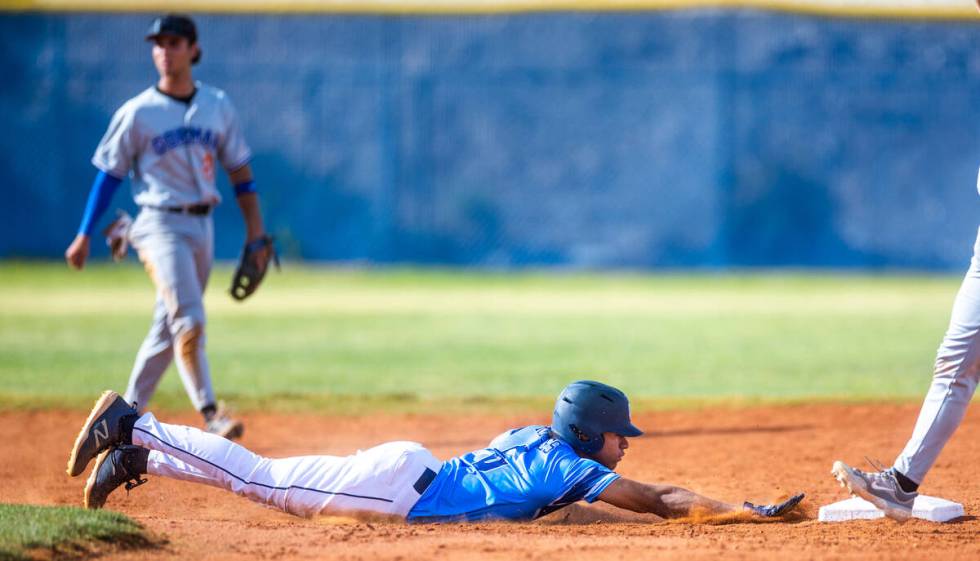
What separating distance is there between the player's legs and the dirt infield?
0.49 metres

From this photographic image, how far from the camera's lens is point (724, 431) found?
7617 millimetres

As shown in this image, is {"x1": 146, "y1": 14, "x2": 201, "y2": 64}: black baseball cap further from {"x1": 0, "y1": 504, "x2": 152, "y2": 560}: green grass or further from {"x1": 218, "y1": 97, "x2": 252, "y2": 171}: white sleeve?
{"x1": 0, "y1": 504, "x2": 152, "y2": 560}: green grass

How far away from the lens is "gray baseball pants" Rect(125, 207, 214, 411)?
22.5ft

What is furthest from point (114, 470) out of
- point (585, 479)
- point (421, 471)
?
point (585, 479)

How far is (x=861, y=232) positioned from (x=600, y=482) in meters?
17.5

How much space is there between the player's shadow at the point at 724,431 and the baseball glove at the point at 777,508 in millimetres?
2512

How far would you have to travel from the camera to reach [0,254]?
21.4 metres

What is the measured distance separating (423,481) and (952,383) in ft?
6.54

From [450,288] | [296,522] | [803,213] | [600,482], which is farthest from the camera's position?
[803,213]

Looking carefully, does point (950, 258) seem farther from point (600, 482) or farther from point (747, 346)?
point (600, 482)

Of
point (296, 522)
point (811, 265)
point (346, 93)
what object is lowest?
point (811, 265)

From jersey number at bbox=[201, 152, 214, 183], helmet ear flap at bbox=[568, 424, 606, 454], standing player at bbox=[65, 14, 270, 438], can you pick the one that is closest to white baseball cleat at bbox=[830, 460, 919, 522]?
helmet ear flap at bbox=[568, 424, 606, 454]

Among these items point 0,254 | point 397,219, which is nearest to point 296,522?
point 397,219

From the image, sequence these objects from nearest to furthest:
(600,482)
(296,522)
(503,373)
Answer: (600,482), (296,522), (503,373)
